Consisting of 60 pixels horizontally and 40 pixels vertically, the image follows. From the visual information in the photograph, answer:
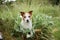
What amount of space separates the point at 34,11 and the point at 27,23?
3.93 feet

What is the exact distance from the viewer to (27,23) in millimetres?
6602

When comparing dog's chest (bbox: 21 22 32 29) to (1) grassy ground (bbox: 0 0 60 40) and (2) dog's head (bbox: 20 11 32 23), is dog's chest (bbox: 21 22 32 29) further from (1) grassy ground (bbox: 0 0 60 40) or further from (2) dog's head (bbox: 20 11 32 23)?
(1) grassy ground (bbox: 0 0 60 40)

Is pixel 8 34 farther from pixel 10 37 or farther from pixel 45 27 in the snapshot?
pixel 45 27

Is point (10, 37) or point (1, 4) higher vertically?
point (1, 4)

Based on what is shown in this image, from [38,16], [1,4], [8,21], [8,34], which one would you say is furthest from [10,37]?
[1,4]

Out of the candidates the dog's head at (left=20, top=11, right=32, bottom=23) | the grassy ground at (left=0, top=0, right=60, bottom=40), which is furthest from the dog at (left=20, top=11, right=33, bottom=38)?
the grassy ground at (left=0, top=0, right=60, bottom=40)

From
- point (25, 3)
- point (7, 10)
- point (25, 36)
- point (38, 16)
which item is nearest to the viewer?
point (25, 36)

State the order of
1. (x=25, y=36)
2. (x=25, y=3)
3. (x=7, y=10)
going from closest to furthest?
1. (x=25, y=36)
2. (x=7, y=10)
3. (x=25, y=3)

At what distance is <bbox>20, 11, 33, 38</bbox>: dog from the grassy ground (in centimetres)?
38

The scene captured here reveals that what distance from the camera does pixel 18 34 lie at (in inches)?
268

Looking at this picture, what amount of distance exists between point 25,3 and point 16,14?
1323mm

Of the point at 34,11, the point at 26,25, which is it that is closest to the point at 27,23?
the point at 26,25

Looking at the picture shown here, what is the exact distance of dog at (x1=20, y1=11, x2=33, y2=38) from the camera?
21.5 feet

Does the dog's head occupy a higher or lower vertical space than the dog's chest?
higher
